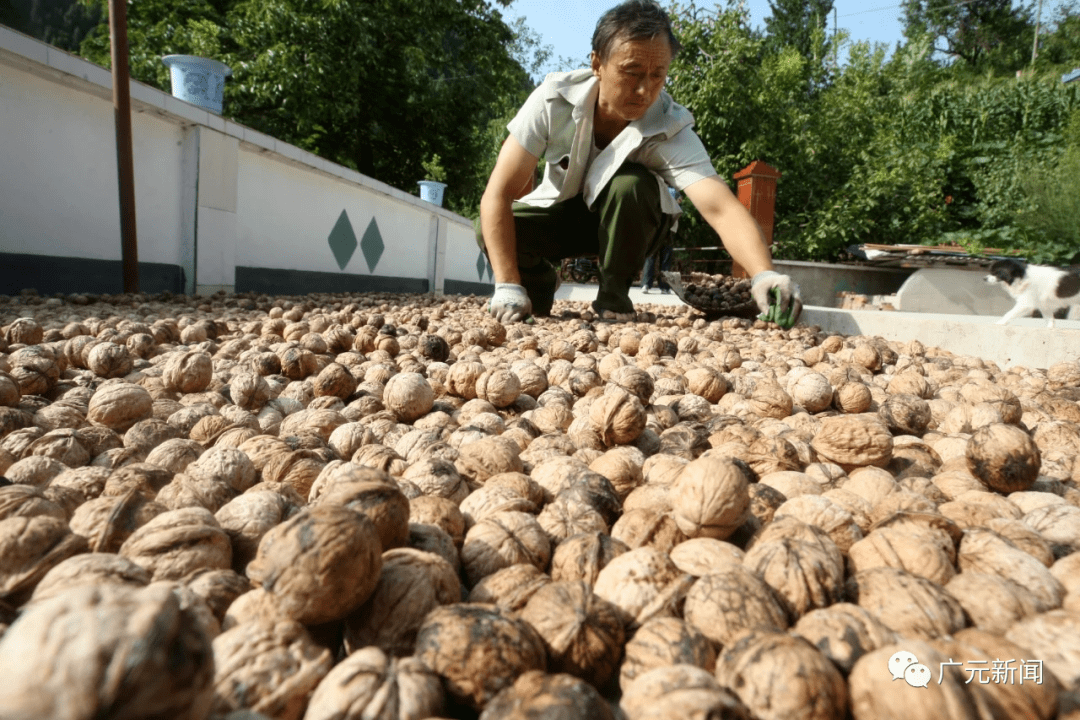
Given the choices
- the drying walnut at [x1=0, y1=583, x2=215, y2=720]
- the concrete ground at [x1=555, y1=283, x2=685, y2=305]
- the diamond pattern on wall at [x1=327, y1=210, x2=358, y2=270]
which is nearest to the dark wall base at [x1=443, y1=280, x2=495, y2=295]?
the concrete ground at [x1=555, y1=283, x2=685, y2=305]

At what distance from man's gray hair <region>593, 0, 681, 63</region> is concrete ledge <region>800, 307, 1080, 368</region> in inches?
100

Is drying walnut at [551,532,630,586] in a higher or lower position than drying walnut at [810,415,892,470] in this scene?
lower

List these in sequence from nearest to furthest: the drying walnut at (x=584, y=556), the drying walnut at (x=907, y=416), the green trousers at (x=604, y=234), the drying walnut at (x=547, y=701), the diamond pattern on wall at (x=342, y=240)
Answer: the drying walnut at (x=547, y=701), the drying walnut at (x=584, y=556), the drying walnut at (x=907, y=416), the green trousers at (x=604, y=234), the diamond pattern on wall at (x=342, y=240)

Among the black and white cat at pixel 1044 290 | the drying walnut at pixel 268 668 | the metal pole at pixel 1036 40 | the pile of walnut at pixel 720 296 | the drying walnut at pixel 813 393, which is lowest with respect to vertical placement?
the drying walnut at pixel 268 668

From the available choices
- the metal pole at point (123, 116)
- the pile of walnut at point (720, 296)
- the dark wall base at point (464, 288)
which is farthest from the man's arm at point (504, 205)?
the dark wall base at point (464, 288)

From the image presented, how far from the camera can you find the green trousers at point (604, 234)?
4969mm

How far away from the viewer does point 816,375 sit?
8.80 feet

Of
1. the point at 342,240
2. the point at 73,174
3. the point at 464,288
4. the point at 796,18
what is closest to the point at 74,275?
the point at 73,174

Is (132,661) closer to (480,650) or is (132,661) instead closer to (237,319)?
(480,650)

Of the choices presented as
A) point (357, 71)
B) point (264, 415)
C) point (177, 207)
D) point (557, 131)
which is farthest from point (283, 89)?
point (264, 415)

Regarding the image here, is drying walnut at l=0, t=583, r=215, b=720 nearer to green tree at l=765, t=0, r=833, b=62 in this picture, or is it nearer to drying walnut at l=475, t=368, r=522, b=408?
drying walnut at l=475, t=368, r=522, b=408

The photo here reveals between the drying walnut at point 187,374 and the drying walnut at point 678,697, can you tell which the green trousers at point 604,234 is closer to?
the drying walnut at point 187,374

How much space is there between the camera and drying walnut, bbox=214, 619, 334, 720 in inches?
37.5

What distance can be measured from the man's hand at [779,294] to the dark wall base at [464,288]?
8.01m
